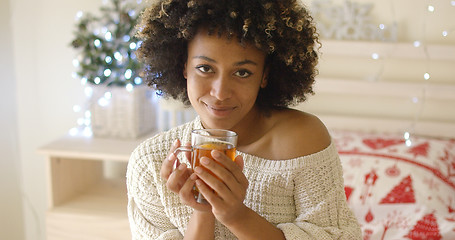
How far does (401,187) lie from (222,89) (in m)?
1.07

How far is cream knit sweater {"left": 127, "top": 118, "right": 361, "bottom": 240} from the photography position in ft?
3.66

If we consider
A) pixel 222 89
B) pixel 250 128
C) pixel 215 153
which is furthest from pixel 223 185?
pixel 250 128

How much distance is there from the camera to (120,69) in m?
2.25

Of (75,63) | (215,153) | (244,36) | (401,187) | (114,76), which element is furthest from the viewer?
(75,63)

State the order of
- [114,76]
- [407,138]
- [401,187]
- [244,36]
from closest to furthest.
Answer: [244,36] → [401,187] → [407,138] → [114,76]

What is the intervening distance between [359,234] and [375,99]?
1.35m

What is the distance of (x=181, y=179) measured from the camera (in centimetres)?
99

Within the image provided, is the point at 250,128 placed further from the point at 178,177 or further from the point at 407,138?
the point at 407,138

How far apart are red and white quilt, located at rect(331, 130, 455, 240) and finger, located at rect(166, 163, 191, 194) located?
938mm

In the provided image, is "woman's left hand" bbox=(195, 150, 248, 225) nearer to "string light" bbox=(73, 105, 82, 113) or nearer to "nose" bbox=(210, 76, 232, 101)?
"nose" bbox=(210, 76, 232, 101)

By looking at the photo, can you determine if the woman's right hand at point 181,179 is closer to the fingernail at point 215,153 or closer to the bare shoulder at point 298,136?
the fingernail at point 215,153

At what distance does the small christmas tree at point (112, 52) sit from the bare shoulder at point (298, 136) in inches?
45.8

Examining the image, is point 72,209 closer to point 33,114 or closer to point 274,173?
point 33,114

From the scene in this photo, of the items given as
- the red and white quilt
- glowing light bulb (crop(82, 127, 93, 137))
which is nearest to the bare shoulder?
the red and white quilt
